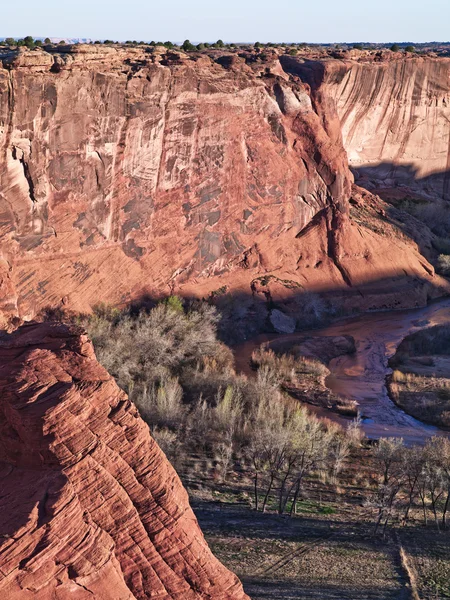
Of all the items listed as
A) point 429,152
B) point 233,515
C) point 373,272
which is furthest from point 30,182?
point 429,152

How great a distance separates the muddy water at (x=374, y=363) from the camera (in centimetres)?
3039

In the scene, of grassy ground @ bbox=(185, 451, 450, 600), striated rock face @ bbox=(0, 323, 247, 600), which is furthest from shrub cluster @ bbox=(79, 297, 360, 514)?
striated rock face @ bbox=(0, 323, 247, 600)

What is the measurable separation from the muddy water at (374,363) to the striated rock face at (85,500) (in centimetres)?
1826

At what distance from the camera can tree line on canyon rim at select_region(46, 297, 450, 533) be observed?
72.9 feet

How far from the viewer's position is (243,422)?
27.4 m

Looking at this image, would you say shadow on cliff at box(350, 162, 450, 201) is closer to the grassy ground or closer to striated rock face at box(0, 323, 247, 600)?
the grassy ground

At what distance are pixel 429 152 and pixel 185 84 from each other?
32651 mm

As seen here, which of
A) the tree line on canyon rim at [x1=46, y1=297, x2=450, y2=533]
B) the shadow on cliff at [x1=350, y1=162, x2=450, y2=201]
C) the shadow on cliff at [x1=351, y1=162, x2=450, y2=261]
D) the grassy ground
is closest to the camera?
the grassy ground

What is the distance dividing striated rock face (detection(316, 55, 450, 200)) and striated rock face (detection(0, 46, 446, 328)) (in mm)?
9656

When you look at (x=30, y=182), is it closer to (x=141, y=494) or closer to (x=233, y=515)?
(x=233, y=515)

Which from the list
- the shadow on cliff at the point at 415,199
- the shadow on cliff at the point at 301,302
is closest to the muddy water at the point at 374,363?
the shadow on cliff at the point at 301,302

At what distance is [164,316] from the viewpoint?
3497cm

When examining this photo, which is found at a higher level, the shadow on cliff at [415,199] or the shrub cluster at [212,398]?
the shadow on cliff at [415,199]

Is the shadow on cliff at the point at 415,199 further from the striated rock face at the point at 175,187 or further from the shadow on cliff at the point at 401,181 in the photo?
the striated rock face at the point at 175,187
